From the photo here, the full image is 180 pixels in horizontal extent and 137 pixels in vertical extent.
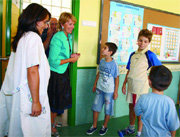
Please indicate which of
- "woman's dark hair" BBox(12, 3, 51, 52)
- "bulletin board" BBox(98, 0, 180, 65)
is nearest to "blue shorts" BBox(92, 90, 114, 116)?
"bulletin board" BBox(98, 0, 180, 65)

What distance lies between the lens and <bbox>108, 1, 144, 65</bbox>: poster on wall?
8.20ft

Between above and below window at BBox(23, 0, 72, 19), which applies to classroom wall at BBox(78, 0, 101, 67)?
below

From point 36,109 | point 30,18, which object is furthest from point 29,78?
point 30,18

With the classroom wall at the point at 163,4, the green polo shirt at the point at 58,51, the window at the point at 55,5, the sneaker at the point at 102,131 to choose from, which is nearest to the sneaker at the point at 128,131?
the sneaker at the point at 102,131

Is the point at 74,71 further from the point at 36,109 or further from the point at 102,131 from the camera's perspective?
the point at 36,109

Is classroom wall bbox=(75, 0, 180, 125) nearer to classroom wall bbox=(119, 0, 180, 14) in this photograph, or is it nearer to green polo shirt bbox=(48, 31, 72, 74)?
classroom wall bbox=(119, 0, 180, 14)

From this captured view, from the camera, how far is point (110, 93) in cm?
212

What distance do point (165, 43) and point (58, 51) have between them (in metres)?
2.22

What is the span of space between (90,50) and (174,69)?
6.36 ft

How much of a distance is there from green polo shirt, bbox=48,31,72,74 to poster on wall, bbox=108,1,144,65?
857 millimetres

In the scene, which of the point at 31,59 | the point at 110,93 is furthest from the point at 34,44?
the point at 110,93

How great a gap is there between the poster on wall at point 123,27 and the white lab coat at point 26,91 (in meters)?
1.52

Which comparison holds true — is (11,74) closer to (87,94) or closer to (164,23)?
(87,94)

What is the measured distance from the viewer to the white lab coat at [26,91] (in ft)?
3.80
